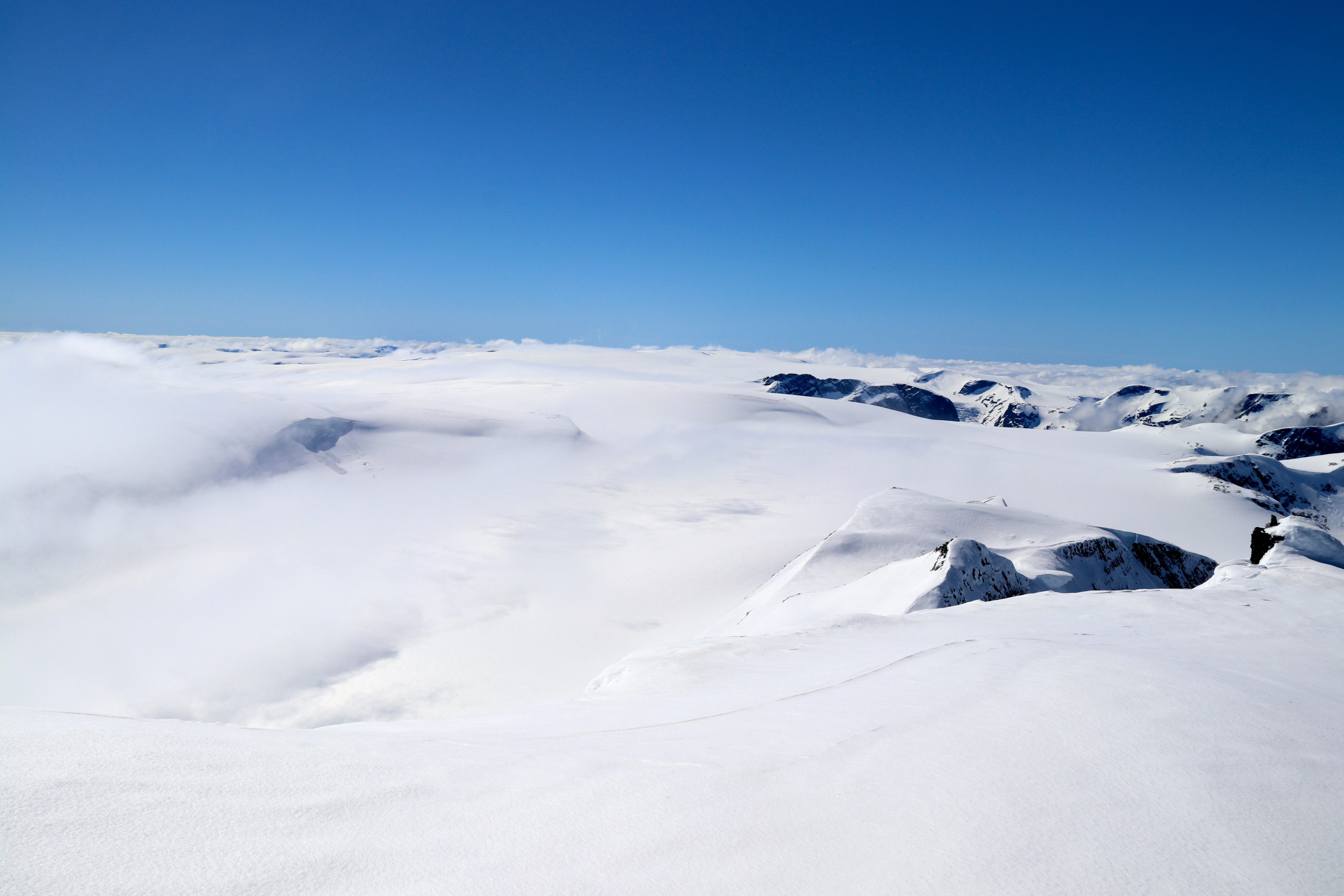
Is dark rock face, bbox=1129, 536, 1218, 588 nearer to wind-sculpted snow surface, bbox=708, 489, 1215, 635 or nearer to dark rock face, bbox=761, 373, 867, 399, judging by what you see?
wind-sculpted snow surface, bbox=708, 489, 1215, 635

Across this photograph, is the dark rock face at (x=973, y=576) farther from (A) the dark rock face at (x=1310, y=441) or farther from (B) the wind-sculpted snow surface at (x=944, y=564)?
(A) the dark rock face at (x=1310, y=441)

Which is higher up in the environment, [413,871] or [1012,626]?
[413,871]

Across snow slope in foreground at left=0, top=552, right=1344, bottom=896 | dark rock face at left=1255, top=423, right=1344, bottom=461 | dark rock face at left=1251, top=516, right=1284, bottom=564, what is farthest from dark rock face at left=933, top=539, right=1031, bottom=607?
dark rock face at left=1255, top=423, right=1344, bottom=461

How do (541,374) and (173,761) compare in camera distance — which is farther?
(541,374)

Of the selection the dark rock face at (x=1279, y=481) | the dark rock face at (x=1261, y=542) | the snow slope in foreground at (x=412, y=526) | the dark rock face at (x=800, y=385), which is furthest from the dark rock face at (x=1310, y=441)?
the dark rock face at (x=1261, y=542)

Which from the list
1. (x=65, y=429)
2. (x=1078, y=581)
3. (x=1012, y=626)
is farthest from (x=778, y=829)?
(x=65, y=429)

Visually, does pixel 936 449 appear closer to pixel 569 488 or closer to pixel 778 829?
pixel 569 488

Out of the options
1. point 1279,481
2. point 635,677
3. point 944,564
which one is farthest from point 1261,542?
point 1279,481
